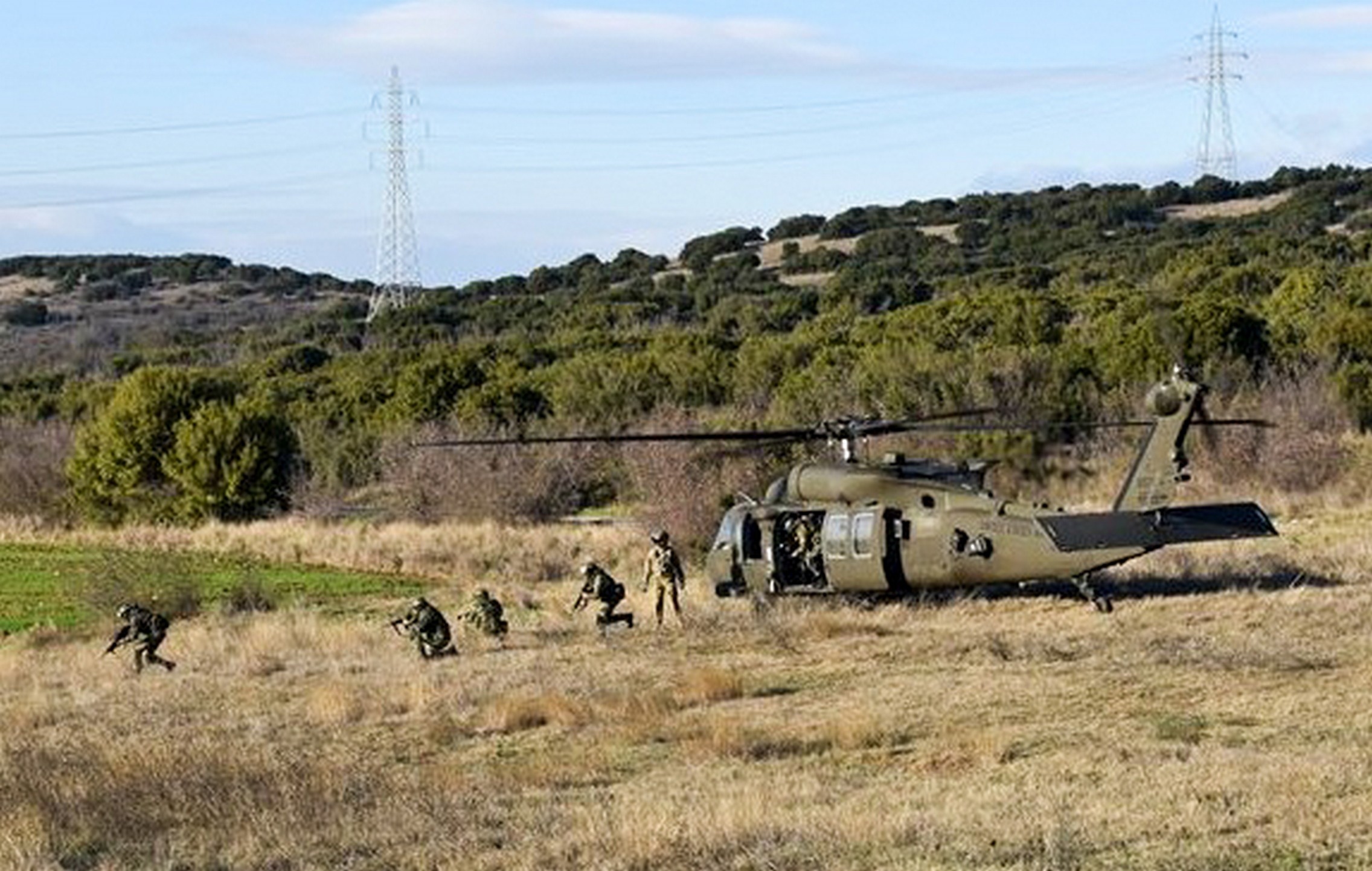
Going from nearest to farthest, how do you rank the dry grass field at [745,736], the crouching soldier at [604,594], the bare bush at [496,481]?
the dry grass field at [745,736]
the crouching soldier at [604,594]
the bare bush at [496,481]

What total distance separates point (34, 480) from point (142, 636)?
4198cm

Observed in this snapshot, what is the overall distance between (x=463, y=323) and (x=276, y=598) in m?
84.0

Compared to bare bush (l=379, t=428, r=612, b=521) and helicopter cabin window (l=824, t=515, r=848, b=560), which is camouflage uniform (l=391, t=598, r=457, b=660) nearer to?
helicopter cabin window (l=824, t=515, r=848, b=560)

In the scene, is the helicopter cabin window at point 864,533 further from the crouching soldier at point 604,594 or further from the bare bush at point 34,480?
the bare bush at point 34,480

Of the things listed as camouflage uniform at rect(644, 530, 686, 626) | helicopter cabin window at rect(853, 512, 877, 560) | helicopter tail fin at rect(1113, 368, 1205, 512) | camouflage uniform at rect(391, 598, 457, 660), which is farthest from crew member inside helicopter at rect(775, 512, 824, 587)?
camouflage uniform at rect(391, 598, 457, 660)

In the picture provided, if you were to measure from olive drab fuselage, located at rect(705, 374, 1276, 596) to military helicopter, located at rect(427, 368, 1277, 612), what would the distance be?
17 mm

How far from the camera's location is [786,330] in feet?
320

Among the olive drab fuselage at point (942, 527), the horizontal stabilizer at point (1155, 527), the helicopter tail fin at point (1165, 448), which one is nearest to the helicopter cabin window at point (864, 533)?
the olive drab fuselage at point (942, 527)

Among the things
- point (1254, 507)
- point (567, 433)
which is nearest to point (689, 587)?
point (1254, 507)

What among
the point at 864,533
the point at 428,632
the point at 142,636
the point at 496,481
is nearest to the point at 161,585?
the point at 142,636

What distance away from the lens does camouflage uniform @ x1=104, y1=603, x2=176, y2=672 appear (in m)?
26.7

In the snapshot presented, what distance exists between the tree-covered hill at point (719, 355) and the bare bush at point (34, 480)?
4.7 inches

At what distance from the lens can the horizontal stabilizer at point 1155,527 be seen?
24359 millimetres

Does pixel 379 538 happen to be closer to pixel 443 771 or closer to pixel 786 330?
pixel 443 771
